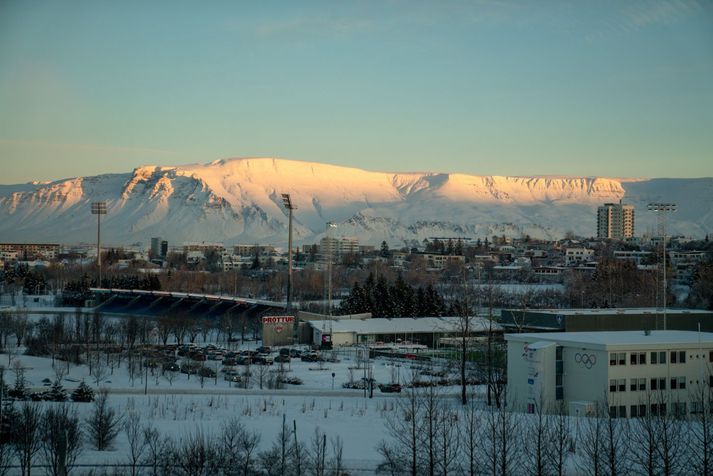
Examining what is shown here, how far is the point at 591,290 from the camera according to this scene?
181 ft

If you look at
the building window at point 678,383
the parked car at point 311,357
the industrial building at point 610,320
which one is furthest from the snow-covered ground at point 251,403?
the building window at point 678,383

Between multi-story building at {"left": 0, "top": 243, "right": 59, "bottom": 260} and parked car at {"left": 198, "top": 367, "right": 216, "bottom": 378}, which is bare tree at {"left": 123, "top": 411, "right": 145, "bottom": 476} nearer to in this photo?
parked car at {"left": 198, "top": 367, "right": 216, "bottom": 378}

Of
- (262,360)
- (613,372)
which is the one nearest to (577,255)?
(262,360)

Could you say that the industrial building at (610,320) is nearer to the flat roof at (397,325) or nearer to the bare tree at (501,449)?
the flat roof at (397,325)

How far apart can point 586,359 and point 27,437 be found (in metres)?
11.3

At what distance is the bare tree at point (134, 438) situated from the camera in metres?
12.9

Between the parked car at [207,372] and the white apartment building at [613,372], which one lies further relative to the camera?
the parked car at [207,372]

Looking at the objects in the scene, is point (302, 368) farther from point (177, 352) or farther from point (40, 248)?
point (40, 248)

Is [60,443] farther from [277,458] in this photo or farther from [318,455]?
[318,455]

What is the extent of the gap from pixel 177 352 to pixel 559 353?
15506mm

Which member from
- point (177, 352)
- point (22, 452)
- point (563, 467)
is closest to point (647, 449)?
point (563, 467)

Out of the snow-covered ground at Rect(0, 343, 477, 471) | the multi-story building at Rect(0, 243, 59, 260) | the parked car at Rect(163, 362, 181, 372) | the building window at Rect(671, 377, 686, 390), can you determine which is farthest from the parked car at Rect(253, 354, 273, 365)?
the multi-story building at Rect(0, 243, 59, 260)

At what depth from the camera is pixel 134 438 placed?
13.4 metres

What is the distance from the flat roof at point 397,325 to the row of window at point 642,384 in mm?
14242
